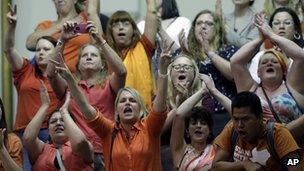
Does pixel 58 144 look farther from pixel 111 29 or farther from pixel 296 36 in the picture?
pixel 296 36

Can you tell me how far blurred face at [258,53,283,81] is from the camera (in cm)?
754

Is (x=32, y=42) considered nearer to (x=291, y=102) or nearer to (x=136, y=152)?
(x=136, y=152)

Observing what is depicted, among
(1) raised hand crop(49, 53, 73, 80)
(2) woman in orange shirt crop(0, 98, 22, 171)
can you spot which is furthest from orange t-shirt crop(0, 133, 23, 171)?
(1) raised hand crop(49, 53, 73, 80)

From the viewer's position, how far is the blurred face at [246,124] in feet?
21.7

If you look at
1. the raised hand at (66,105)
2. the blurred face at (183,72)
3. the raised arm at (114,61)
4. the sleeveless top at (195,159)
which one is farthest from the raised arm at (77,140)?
the blurred face at (183,72)

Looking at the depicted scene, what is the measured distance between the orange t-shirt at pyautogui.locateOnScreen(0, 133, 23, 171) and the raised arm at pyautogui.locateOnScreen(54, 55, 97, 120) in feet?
1.93

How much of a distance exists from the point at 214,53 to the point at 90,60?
94cm

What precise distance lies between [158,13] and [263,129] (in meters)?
2.51

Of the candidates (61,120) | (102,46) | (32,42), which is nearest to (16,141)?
(61,120)

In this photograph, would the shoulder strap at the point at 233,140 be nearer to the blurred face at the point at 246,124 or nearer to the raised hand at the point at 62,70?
the blurred face at the point at 246,124

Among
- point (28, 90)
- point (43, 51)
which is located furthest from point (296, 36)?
point (28, 90)

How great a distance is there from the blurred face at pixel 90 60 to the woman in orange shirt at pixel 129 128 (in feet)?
1.89

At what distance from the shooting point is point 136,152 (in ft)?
24.8

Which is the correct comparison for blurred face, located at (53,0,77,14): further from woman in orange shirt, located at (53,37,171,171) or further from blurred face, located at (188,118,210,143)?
blurred face, located at (188,118,210,143)
